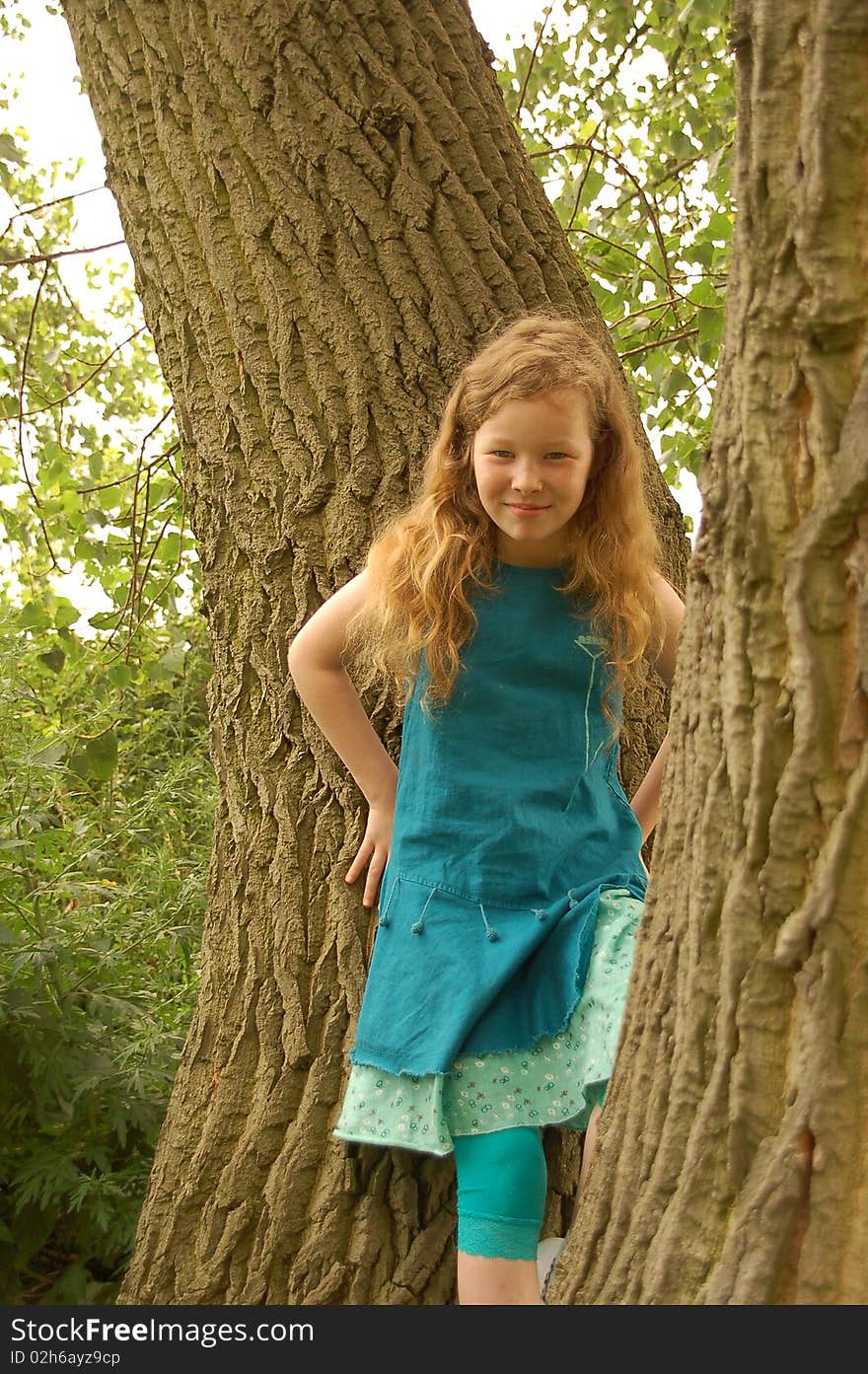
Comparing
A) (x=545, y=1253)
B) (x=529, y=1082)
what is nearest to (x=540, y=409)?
(x=529, y=1082)

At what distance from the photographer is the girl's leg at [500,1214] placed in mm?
2057

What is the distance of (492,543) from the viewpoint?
232 cm

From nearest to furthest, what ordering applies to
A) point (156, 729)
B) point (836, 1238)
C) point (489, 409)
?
point (836, 1238) < point (489, 409) < point (156, 729)

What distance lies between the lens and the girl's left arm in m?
2.41

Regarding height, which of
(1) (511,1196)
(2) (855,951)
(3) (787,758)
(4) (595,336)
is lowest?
(1) (511,1196)

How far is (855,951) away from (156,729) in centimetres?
462

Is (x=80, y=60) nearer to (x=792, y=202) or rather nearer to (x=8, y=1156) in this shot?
(x=792, y=202)

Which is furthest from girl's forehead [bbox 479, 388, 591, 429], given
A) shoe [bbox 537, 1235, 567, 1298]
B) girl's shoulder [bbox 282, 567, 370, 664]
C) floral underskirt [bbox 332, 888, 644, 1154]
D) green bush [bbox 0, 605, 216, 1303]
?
green bush [bbox 0, 605, 216, 1303]

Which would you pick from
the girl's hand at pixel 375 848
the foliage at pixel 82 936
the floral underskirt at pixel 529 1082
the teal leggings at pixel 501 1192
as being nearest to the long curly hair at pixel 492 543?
the girl's hand at pixel 375 848

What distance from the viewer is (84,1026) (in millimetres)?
3197

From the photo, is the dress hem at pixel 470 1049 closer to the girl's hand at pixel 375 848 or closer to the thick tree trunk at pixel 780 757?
the girl's hand at pixel 375 848

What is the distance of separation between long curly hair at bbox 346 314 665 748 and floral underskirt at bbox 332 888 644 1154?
429mm

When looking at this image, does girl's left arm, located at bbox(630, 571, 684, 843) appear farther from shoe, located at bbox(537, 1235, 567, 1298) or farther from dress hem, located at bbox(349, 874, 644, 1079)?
shoe, located at bbox(537, 1235, 567, 1298)

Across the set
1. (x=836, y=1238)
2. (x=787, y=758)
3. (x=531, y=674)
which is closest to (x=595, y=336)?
(x=531, y=674)
